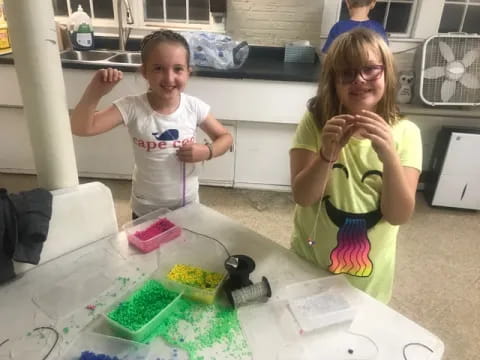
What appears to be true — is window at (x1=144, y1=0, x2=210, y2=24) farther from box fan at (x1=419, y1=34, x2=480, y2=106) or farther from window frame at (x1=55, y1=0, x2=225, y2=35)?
box fan at (x1=419, y1=34, x2=480, y2=106)

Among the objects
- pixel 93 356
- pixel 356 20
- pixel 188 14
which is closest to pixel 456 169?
pixel 356 20

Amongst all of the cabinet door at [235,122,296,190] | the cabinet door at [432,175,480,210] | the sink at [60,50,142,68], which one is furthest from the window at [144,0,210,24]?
the cabinet door at [432,175,480,210]

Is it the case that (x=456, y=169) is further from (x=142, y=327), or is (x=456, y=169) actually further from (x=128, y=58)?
(x=142, y=327)

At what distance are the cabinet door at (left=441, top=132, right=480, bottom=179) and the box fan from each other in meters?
0.26

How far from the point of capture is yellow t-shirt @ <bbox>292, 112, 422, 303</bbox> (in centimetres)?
97

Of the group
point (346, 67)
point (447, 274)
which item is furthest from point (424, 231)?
point (346, 67)

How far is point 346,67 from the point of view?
0.92m

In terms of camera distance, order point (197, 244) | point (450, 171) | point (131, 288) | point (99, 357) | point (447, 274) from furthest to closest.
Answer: point (450, 171)
point (447, 274)
point (197, 244)
point (131, 288)
point (99, 357)

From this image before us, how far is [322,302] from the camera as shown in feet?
2.79

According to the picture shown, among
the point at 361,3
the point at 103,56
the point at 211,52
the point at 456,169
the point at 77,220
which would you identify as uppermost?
the point at 361,3

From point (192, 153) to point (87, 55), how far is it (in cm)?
192

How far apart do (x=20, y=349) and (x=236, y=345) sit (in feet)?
1.31

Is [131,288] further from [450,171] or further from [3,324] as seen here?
[450,171]

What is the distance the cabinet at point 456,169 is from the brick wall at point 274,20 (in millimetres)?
1115
